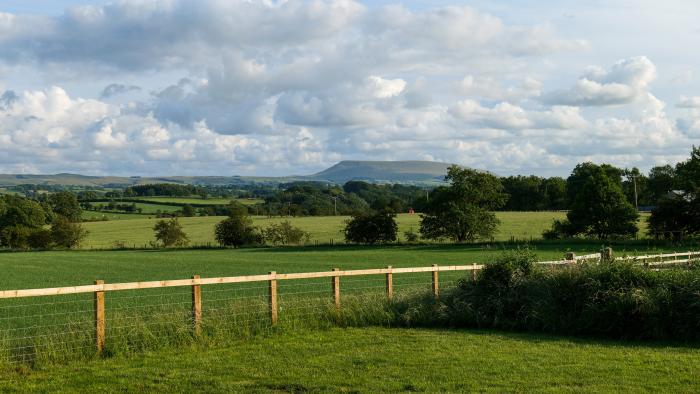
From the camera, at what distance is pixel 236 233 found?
7638 centimetres

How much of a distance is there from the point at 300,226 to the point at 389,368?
87408mm

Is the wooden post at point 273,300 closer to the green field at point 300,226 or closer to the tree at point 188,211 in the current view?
the green field at point 300,226

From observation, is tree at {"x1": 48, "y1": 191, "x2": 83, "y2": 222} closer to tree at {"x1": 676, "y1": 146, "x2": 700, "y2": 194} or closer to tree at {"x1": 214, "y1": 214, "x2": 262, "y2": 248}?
tree at {"x1": 214, "y1": 214, "x2": 262, "y2": 248}

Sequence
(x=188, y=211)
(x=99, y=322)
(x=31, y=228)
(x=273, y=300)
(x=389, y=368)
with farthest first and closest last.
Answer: (x=188, y=211), (x=31, y=228), (x=273, y=300), (x=99, y=322), (x=389, y=368)

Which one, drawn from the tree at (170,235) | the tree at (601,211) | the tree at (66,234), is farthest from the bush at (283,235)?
the tree at (601,211)

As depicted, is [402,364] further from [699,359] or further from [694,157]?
[694,157]

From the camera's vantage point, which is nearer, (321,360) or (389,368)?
(389,368)

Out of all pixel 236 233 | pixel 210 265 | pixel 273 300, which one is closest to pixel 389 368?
pixel 273 300

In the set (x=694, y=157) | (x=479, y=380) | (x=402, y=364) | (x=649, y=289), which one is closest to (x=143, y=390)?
(x=402, y=364)

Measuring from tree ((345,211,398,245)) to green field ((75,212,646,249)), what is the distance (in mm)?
3897

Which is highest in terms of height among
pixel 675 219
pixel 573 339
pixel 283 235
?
pixel 675 219

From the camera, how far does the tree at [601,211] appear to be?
211 ft

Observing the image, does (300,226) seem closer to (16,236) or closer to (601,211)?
(16,236)

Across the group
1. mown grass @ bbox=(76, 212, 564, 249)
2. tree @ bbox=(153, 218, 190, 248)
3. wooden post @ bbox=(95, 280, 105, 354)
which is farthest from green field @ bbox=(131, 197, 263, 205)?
wooden post @ bbox=(95, 280, 105, 354)
